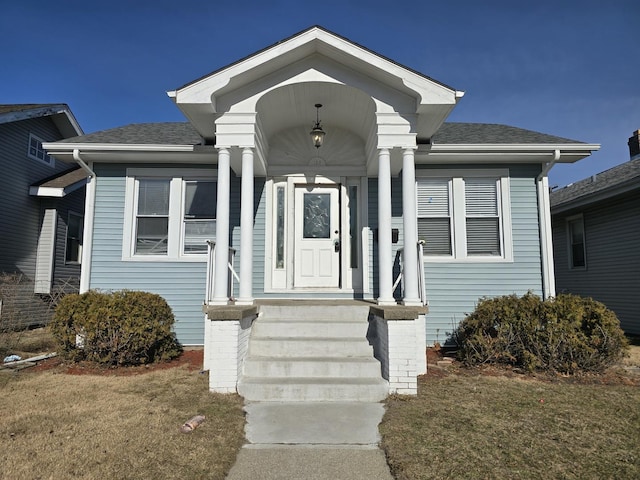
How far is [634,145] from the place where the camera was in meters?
13.7

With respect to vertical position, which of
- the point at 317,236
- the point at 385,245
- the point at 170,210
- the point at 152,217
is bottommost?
the point at 385,245

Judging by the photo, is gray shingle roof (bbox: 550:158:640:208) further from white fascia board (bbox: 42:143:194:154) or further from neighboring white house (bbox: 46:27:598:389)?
white fascia board (bbox: 42:143:194:154)

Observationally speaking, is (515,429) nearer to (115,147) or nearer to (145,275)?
(145,275)

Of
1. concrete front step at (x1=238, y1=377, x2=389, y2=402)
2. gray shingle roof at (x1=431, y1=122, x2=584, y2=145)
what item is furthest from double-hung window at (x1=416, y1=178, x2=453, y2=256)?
concrete front step at (x1=238, y1=377, x2=389, y2=402)

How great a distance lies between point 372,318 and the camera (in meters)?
5.53

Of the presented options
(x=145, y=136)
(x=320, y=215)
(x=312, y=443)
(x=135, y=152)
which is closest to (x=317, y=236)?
(x=320, y=215)

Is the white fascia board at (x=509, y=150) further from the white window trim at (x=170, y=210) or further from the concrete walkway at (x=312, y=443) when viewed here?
the concrete walkway at (x=312, y=443)

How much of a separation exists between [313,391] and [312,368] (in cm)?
37

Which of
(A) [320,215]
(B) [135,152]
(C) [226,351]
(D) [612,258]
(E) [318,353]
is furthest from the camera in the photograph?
(D) [612,258]

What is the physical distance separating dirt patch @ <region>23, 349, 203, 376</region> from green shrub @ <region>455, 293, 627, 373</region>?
4113mm

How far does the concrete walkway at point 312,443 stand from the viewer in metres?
2.78

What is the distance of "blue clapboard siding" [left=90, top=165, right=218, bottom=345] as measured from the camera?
721 centimetres

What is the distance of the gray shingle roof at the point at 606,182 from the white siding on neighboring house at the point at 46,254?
1426 centimetres

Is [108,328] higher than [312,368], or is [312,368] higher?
[108,328]
